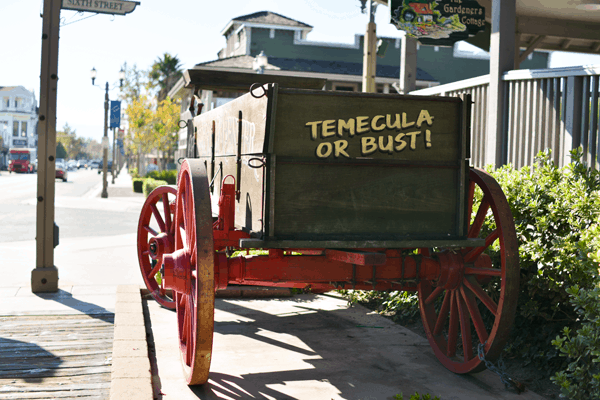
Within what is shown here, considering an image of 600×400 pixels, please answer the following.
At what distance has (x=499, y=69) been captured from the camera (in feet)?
22.3

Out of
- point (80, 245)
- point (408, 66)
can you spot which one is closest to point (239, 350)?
point (408, 66)

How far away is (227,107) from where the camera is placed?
4.61 meters

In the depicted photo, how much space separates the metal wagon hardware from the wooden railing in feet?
6.54

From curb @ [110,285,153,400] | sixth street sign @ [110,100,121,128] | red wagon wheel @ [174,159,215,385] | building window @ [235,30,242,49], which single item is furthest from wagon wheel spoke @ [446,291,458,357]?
building window @ [235,30,242,49]

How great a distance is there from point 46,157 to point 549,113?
5.26 metres

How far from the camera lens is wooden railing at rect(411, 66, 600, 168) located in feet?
18.3

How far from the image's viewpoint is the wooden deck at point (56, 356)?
394 centimetres

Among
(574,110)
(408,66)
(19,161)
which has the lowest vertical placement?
(574,110)

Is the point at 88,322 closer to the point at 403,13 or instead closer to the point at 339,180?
the point at 339,180

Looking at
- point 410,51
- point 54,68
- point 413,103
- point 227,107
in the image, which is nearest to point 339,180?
point 413,103

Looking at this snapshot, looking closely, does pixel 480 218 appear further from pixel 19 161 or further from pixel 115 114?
pixel 19 161

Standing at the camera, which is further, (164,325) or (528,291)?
(164,325)

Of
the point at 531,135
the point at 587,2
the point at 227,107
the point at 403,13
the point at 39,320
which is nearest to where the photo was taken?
the point at 227,107

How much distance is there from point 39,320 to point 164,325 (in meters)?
1.10
